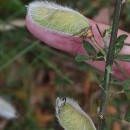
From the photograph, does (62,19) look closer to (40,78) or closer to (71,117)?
(71,117)

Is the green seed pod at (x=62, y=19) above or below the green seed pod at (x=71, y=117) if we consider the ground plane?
above

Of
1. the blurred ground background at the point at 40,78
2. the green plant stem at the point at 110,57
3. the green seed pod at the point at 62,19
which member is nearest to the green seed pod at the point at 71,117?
the green plant stem at the point at 110,57

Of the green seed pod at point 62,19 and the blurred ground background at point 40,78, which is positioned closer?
the green seed pod at point 62,19

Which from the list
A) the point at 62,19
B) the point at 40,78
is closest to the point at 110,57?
the point at 62,19

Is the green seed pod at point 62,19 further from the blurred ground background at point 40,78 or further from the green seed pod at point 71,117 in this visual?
the blurred ground background at point 40,78

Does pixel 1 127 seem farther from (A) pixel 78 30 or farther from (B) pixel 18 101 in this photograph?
(A) pixel 78 30

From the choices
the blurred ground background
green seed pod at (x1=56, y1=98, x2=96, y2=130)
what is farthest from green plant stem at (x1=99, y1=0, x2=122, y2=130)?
the blurred ground background
